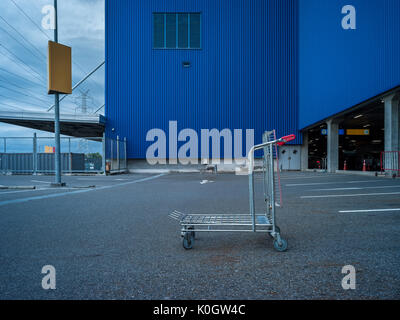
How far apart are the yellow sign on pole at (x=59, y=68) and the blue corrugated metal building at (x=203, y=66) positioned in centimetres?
1338

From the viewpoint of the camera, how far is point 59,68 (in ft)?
36.7

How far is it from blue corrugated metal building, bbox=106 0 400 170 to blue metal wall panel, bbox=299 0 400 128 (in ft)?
5.03

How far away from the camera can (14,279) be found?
238cm

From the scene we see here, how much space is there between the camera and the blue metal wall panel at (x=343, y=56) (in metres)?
12.2

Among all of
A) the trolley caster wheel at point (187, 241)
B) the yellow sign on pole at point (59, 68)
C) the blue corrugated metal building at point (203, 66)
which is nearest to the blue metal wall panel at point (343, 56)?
the blue corrugated metal building at point (203, 66)

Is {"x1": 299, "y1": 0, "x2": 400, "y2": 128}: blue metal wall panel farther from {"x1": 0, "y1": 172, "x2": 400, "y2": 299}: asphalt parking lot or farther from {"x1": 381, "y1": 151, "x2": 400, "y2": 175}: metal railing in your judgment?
{"x1": 0, "y1": 172, "x2": 400, "y2": 299}: asphalt parking lot

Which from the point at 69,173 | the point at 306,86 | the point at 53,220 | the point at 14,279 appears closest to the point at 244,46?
the point at 306,86

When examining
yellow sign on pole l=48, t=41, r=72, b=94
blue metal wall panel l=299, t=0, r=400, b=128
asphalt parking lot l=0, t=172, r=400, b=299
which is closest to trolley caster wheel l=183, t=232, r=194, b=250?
asphalt parking lot l=0, t=172, r=400, b=299

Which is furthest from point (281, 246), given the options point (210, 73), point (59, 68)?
point (210, 73)

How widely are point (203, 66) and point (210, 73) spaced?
1035 millimetres

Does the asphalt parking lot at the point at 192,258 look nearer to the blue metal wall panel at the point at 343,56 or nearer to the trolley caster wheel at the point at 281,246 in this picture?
the trolley caster wheel at the point at 281,246
